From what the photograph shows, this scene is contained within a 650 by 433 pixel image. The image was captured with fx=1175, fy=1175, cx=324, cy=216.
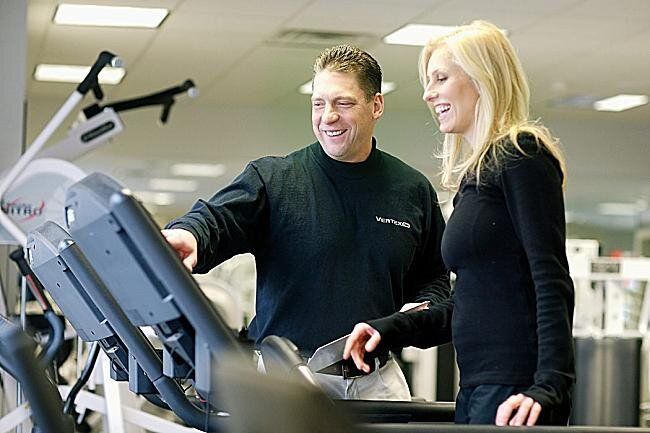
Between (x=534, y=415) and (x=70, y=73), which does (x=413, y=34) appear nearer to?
(x=70, y=73)

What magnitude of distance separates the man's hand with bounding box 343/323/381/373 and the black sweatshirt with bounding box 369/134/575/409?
0.94ft

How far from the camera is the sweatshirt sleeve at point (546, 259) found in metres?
1.77

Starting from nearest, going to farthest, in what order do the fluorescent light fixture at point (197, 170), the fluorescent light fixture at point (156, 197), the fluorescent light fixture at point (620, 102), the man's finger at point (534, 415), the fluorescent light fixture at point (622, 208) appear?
the man's finger at point (534, 415) → the fluorescent light fixture at point (620, 102) → the fluorescent light fixture at point (197, 170) → the fluorescent light fixture at point (622, 208) → the fluorescent light fixture at point (156, 197)

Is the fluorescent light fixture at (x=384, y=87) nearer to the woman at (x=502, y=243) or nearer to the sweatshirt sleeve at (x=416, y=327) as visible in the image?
the sweatshirt sleeve at (x=416, y=327)

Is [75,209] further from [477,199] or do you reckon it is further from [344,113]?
[344,113]

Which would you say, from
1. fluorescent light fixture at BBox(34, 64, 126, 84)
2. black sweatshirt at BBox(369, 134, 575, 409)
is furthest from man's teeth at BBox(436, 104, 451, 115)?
fluorescent light fixture at BBox(34, 64, 126, 84)

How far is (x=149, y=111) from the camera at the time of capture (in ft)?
32.6

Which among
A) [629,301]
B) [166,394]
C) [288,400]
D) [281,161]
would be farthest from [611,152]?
[288,400]

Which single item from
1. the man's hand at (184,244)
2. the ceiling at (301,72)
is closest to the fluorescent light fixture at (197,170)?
the ceiling at (301,72)

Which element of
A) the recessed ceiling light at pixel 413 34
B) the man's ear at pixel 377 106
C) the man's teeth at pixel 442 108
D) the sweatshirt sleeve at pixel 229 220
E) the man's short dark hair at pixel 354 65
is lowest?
the sweatshirt sleeve at pixel 229 220

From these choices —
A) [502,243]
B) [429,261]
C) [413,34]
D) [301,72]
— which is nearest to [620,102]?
[301,72]

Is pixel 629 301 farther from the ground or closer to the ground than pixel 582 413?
farther from the ground

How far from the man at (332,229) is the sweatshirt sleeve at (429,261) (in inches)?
2.3

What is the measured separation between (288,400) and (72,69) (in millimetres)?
7538
